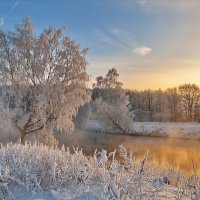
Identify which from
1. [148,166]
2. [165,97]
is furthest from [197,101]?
[148,166]

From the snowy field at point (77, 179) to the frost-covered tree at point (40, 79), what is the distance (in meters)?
11.5

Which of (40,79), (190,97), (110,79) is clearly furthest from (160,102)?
(40,79)

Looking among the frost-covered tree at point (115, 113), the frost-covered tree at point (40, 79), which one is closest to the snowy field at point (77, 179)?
the frost-covered tree at point (40, 79)

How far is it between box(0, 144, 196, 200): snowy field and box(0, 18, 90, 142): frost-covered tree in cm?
1154

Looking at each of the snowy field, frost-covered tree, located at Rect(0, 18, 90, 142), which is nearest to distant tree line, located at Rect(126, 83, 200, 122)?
frost-covered tree, located at Rect(0, 18, 90, 142)

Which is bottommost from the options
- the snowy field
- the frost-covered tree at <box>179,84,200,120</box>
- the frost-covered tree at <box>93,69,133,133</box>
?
Result: the snowy field

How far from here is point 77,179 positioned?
261 inches

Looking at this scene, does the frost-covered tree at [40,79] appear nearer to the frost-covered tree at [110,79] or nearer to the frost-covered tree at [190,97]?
the frost-covered tree at [110,79]

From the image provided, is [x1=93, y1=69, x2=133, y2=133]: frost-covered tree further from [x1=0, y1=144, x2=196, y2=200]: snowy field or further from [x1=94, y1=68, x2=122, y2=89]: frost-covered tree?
[x1=0, y1=144, x2=196, y2=200]: snowy field

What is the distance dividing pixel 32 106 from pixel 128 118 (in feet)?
80.5

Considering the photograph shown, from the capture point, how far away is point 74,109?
1948 cm

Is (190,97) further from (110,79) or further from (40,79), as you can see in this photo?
(40,79)

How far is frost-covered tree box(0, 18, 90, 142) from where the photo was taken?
61.7 ft

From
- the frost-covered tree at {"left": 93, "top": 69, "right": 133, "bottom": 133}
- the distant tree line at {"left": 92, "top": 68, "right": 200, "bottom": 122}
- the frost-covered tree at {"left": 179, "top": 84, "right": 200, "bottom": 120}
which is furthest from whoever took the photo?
the frost-covered tree at {"left": 179, "top": 84, "right": 200, "bottom": 120}
